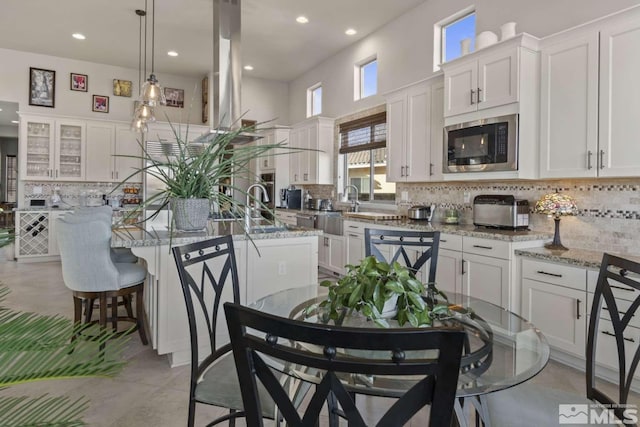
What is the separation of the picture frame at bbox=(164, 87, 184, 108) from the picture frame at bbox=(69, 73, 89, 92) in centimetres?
134

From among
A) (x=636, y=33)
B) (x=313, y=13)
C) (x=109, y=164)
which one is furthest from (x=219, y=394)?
(x=109, y=164)

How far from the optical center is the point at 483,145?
3402 millimetres

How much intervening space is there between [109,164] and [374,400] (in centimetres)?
655

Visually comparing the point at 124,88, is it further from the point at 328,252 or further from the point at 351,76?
the point at 328,252

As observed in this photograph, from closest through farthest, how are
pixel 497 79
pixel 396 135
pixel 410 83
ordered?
pixel 497 79 → pixel 396 135 → pixel 410 83

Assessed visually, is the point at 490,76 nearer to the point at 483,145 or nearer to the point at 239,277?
the point at 483,145

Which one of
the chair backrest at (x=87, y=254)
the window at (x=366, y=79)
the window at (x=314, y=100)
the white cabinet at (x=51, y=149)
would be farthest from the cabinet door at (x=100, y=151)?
the chair backrest at (x=87, y=254)

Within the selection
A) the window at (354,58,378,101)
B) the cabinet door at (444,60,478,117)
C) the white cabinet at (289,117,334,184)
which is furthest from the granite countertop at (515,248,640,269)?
the white cabinet at (289,117,334,184)

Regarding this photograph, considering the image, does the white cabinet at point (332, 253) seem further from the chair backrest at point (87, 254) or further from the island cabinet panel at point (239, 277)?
the chair backrest at point (87, 254)

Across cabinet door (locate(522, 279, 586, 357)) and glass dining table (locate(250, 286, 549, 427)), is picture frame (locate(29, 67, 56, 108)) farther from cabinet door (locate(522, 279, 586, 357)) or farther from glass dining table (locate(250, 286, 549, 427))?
cabinet door (locate(522, 279, 586, 357))

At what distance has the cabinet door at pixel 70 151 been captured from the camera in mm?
6586

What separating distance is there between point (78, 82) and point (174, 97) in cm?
162

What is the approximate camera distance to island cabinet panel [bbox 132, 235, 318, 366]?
2.60 metres

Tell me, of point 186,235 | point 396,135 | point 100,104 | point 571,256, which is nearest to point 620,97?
point 571,256
